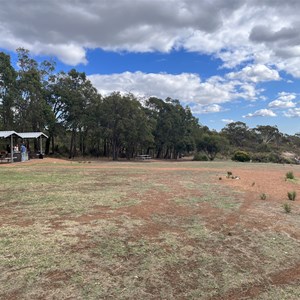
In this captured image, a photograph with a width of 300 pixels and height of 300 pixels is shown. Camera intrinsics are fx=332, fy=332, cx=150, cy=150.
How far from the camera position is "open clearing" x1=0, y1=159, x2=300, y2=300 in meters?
3.95

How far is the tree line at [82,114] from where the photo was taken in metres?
34.6

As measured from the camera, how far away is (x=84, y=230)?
6.08m

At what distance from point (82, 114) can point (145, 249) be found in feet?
115

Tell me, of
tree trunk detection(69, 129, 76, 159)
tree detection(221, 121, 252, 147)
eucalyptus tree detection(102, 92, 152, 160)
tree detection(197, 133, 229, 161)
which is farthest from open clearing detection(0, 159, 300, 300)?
tree detection(221, 121, 252, 147)

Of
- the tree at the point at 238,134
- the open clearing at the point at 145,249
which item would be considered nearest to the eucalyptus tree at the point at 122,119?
the open clearing at the point at 145,249

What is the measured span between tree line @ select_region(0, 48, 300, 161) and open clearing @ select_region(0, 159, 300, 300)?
27.6 m

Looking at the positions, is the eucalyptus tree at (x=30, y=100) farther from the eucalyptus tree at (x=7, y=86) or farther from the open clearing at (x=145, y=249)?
the open clearing at (x=145, y=249)

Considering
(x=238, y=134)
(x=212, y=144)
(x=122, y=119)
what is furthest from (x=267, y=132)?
(x=122, y=119)

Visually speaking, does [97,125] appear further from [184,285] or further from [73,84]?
[184,285]

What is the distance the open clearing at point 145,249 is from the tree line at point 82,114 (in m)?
27.6

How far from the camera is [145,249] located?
5.21 meters

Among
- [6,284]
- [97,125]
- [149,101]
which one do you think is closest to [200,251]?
[6,284]

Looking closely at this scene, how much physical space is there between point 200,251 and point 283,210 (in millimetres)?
4397

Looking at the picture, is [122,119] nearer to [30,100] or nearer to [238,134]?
[30,100]
